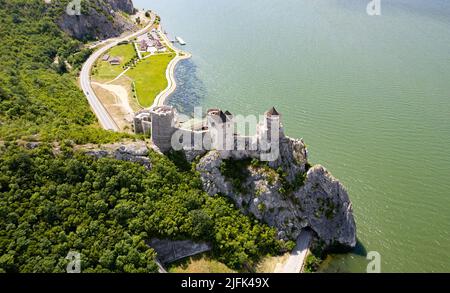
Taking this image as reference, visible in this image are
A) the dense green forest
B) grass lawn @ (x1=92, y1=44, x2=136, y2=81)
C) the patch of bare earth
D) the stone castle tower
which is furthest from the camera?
grass lawn @ (x1=92, y1=44, x2=136, y2=81)

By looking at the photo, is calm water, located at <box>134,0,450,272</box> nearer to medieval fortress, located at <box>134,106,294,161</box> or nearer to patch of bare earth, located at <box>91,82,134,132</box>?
patch of bare earth, located at <box>91,82,134,132</box>

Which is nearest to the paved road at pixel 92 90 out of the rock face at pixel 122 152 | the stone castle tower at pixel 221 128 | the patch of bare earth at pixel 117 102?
the patch of bare earth at pixel 117 102

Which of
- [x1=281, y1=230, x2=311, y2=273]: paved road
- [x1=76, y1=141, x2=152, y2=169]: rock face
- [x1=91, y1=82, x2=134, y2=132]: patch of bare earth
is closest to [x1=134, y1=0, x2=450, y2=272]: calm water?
[x1=281, y1=230, x2=311, y2=273]: paved road

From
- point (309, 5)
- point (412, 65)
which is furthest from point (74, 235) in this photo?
point (309, 5)

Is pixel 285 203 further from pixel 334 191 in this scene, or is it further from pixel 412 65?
pixel 412 65

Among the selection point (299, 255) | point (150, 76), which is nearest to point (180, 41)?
point (150, 76)

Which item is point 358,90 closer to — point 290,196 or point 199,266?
point 290,196

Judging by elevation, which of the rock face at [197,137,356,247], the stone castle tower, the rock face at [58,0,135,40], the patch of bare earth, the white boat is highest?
the rock face at [58,0,135,40]
